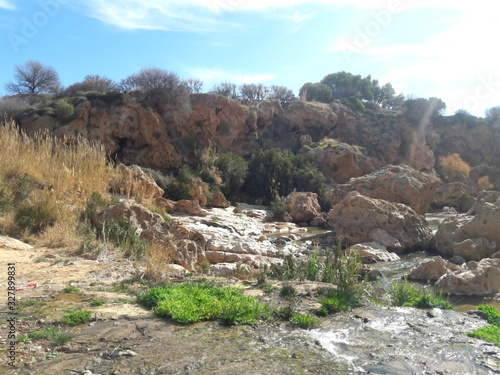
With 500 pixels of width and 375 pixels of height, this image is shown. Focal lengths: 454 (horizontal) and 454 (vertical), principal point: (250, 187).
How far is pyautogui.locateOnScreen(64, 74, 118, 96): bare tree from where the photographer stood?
3161cm

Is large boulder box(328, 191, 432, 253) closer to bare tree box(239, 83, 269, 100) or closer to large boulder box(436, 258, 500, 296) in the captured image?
large boulder box(436, 258, 500, 296)

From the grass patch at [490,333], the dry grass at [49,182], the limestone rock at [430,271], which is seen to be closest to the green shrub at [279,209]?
the dry grass at [49,182]

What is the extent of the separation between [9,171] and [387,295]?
26.9 feet

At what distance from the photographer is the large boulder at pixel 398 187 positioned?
62.7 ft

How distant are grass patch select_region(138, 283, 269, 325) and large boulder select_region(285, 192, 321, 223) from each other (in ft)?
53.7

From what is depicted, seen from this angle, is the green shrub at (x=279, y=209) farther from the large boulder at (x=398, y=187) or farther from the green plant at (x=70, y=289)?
the green plant at (x=70, y=289)

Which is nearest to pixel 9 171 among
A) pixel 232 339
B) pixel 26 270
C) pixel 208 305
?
pixel 26 270

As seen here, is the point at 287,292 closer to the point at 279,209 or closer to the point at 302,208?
the point at 302,208

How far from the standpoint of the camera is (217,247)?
11820 mm

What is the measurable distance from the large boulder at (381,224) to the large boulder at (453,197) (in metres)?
13.8

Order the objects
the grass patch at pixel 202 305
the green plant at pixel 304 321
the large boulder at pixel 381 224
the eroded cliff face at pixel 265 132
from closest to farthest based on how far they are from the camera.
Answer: the grass patch at pixel 202 305, the green plant at pixel 304 321, the large boulder at pixel 381 224, the eroded cliff face at pixel 265 132

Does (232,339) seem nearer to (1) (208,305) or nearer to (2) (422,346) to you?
(1) (208,305)

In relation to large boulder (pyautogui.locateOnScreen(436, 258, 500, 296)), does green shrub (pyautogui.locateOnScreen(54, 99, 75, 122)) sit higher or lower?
higher

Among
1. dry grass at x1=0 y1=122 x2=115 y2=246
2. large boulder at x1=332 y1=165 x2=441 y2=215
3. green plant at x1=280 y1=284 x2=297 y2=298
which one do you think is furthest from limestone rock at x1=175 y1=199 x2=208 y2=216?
green plant at x1=280 y1=284 x2=297 y2=298
